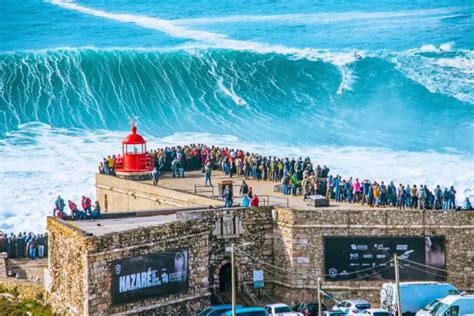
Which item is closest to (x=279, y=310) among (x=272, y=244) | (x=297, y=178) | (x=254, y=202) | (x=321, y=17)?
(x=272, y=244)

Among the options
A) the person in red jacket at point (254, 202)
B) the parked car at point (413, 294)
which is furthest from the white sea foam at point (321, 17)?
the parked car at point (413, 294)

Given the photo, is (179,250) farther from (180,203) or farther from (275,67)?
(275,67)

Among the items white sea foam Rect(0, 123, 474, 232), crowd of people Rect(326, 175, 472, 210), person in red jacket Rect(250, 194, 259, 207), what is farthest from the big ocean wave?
person in red jacket Rect(250, 194, 259, 207)

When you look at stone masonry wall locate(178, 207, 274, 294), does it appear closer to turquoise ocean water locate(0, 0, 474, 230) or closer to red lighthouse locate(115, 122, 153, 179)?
red lighthouse locate(115, 122, 153, 179)

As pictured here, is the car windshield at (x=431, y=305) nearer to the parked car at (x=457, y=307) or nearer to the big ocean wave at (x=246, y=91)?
the parked car at (x=457, y=307)

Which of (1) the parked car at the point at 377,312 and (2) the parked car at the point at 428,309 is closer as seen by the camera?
(1) the parked car at the point at 377,312

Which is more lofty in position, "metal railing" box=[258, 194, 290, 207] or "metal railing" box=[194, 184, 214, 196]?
"metal railing" box=[194, 184, 214, 196]
